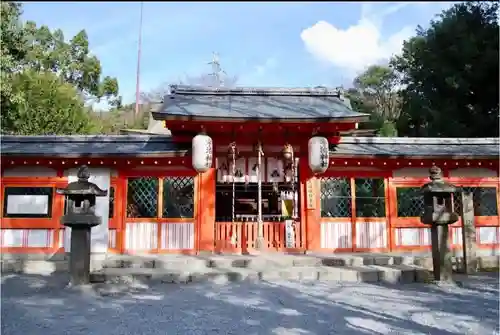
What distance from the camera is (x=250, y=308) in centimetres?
590

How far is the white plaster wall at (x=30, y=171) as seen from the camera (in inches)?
385

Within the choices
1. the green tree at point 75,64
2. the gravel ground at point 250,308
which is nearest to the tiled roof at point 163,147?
the gravel ground at point 250,308

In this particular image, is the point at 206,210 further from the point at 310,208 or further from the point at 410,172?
the point at 410,172

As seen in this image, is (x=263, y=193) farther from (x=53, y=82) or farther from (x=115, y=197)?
(x=53, y=82)

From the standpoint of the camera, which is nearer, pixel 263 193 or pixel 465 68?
pixel 263 193

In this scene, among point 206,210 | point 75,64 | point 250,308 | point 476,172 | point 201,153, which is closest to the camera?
point 250,308

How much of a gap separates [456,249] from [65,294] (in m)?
8.93

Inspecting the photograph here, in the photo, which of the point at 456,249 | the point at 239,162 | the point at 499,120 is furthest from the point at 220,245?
the point at 499,120

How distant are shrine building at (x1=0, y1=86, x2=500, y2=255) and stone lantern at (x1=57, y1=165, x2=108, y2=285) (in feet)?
6.31

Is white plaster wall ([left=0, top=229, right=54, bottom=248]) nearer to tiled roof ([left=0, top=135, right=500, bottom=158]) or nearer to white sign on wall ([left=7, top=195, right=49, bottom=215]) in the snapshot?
white sign on wall ([left=7, top=195, right=49, bottom=215])

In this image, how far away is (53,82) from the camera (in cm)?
2070

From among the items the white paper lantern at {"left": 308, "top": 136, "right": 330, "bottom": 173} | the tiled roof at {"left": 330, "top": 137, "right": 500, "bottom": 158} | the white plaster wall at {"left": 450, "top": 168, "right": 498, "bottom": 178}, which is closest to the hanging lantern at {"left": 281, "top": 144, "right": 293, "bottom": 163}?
the white paper lantern at {"left": 308, "top": 136, "right": 330, "bottom": 173}

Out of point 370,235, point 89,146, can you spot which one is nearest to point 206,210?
point 89,146

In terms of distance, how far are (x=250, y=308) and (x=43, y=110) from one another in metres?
15.2
